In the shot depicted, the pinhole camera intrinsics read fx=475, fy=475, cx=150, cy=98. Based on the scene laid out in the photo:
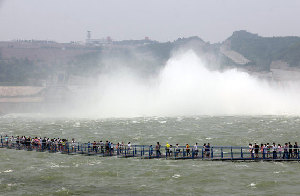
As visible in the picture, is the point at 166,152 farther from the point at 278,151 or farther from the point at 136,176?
the point at 278,151

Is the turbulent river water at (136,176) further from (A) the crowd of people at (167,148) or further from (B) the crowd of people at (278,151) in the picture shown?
(B) the crowd of people at (278,151)

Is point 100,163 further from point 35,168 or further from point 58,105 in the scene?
point 58,105

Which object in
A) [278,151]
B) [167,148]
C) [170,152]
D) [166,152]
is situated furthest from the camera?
[170,152]

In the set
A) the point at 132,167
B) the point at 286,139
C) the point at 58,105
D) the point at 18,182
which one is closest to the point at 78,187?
the point at 18,182

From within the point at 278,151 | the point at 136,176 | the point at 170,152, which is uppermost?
the point at 278,151

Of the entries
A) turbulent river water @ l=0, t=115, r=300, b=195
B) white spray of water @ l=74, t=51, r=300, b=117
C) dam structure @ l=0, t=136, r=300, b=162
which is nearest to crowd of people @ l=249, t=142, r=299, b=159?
dam structure @ l=0, t=136, r=300, b=162

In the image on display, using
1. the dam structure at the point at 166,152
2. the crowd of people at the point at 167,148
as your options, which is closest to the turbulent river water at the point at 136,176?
the dam structure at the point at 166,152

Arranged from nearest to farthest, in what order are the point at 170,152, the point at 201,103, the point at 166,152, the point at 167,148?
→ the point at 166,152
the point at 167,148
the point at 170,152
the point at 201,103

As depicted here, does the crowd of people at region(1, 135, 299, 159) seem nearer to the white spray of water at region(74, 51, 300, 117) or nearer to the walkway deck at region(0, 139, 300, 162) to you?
the walkway deck at region(0, 139, 300, 162)

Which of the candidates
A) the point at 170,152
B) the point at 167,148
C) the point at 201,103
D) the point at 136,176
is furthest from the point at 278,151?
the point at 201,103

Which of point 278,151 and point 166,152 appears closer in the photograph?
point 278,151

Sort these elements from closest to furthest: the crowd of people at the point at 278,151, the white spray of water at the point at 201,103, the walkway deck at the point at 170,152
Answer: the crowd of people at the point at 278,151
the walkway deck at the point at 170,152
the white spray of water at the point at 201,103

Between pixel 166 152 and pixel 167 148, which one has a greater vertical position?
pixel 167 148
